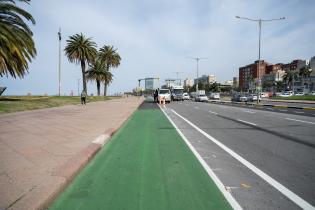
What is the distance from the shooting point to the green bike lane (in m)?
4.59

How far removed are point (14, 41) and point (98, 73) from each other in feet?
180

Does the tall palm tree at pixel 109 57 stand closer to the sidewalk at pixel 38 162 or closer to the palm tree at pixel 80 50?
the palm tree at pixel 80 50

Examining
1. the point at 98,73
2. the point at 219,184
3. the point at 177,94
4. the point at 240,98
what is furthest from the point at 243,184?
the point at 98,73

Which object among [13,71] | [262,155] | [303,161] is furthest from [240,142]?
[13,71]

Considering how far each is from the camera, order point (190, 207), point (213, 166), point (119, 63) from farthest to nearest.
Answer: point (119, 63) < point (213, 166) < point (190, 207)

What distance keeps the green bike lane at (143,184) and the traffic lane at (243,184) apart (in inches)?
11.2

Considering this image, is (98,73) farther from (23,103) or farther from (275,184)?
(275,184)

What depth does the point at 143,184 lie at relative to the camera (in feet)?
18.1

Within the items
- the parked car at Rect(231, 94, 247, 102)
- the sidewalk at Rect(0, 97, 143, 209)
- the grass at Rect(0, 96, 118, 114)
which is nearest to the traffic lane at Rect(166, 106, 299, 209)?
the sidewalk at Rect(0, 97, 143, 209)

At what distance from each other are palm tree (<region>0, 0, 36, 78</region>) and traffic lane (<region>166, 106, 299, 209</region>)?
19911 millimetres

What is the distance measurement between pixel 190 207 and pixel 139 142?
5836 millimetres

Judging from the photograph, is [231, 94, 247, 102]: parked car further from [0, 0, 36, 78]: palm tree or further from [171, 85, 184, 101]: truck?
[0, 0, 36, 78]: palm tree

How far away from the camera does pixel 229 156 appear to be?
789 cm

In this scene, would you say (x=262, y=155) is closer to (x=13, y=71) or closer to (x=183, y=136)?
(x=183, y=136)
